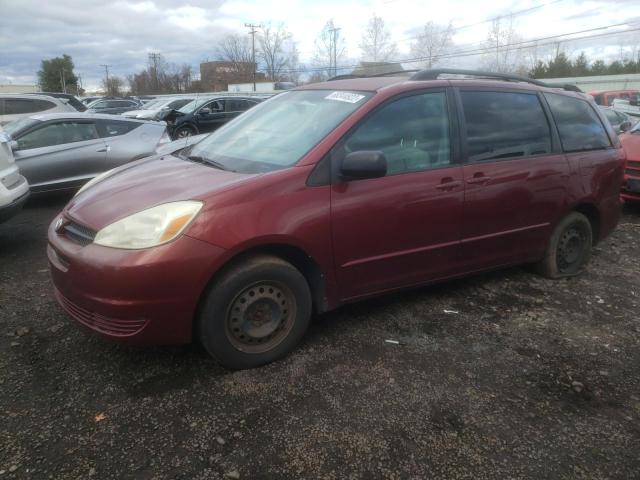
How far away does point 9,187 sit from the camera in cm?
505

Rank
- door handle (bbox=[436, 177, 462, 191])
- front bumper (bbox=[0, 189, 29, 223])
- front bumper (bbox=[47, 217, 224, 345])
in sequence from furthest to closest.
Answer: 1. front bumper (bbox=[0, 189, 29, 223])
2. door handle (bbox=[436, 177, 462, 191])
3. front bumper (bbox=[47, 217, 224, 345])

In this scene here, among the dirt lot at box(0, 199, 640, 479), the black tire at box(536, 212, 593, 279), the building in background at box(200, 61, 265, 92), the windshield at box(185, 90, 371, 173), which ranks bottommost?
the dirt lot at box(0, 199, 640, 479)

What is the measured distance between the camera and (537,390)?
111 inches

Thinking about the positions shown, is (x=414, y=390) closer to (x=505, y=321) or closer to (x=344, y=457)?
(x=344, y=457)

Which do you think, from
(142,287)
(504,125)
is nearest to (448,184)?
(504,125)

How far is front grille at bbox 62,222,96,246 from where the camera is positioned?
274 centimetres

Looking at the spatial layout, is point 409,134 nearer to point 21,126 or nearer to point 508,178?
point 508,178

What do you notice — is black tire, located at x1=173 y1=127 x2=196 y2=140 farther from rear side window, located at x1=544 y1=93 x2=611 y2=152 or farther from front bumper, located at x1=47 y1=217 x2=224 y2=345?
front bumper, located at x1=47 y1=217 x2=224 y2=345

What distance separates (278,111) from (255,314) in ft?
5.55

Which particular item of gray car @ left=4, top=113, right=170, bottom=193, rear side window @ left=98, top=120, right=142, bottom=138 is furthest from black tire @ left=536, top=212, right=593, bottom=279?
rear side window @ left=98, top=120, right=142, bottom=138

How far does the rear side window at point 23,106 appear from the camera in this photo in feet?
35.9

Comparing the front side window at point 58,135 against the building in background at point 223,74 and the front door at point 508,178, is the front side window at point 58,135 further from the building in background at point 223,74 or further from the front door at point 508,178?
the building in background at point 223,74

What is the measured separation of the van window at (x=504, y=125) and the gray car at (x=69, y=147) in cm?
582

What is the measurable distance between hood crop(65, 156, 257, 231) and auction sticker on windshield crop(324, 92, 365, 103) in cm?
93
